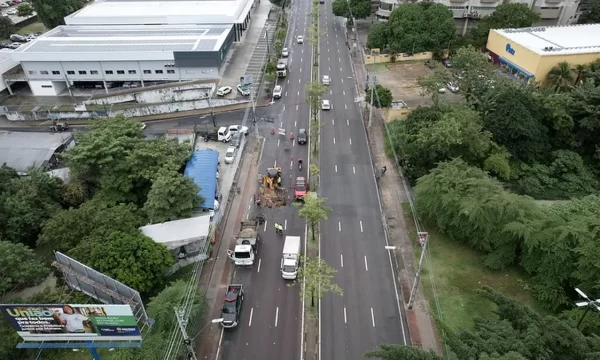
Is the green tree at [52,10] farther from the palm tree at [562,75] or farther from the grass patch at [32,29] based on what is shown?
the palm tree at [562,75]

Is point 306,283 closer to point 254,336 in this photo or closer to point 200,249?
point 254,336

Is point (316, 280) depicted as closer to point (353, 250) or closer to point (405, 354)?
point (353, 250)

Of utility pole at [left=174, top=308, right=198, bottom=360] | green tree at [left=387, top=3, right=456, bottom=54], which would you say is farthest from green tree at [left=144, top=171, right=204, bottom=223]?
green tree at [left=387, top=3, right=456, bottom=54]

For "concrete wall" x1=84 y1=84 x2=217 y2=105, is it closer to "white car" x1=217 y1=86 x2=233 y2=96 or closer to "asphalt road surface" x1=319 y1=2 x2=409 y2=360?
"white car" x1=217 y1=86 x2=233 y2=96

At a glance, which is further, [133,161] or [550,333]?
[133,161]

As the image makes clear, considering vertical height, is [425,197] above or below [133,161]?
below

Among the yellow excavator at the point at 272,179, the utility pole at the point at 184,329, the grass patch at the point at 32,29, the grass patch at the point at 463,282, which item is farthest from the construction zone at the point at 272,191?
the grass patch at the point at 32,29

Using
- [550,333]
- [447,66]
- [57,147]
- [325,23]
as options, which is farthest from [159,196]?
[325,23]

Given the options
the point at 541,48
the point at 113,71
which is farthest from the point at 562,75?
the point at 113,71
